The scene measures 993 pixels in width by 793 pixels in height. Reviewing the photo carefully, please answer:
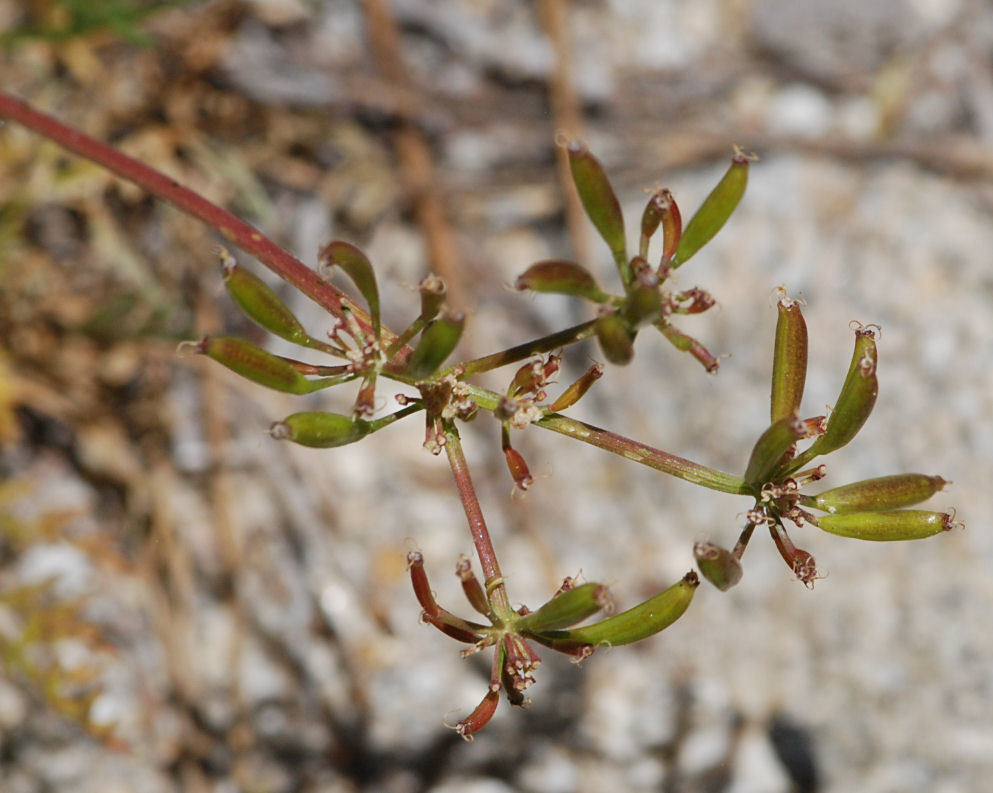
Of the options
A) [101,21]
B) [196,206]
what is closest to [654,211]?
[196,206]

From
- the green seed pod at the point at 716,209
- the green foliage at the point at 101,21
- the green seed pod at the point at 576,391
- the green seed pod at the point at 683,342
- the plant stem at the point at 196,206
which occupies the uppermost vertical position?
the green foliage at the point at 101,21

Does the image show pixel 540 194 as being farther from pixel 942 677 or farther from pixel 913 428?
pixel 942 677

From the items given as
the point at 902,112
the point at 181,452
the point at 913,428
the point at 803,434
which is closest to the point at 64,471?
the point at 181,452

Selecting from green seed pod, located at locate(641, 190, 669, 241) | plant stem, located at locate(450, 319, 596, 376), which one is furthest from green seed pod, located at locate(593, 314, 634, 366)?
green seed pod, located at locate(641, 190, 669, 241)

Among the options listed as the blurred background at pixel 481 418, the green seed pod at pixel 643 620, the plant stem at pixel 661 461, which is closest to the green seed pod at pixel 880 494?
the plant stem at pixel 661 461

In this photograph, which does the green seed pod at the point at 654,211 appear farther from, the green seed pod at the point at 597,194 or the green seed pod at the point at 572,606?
the green seed pod at the point at 572,606
